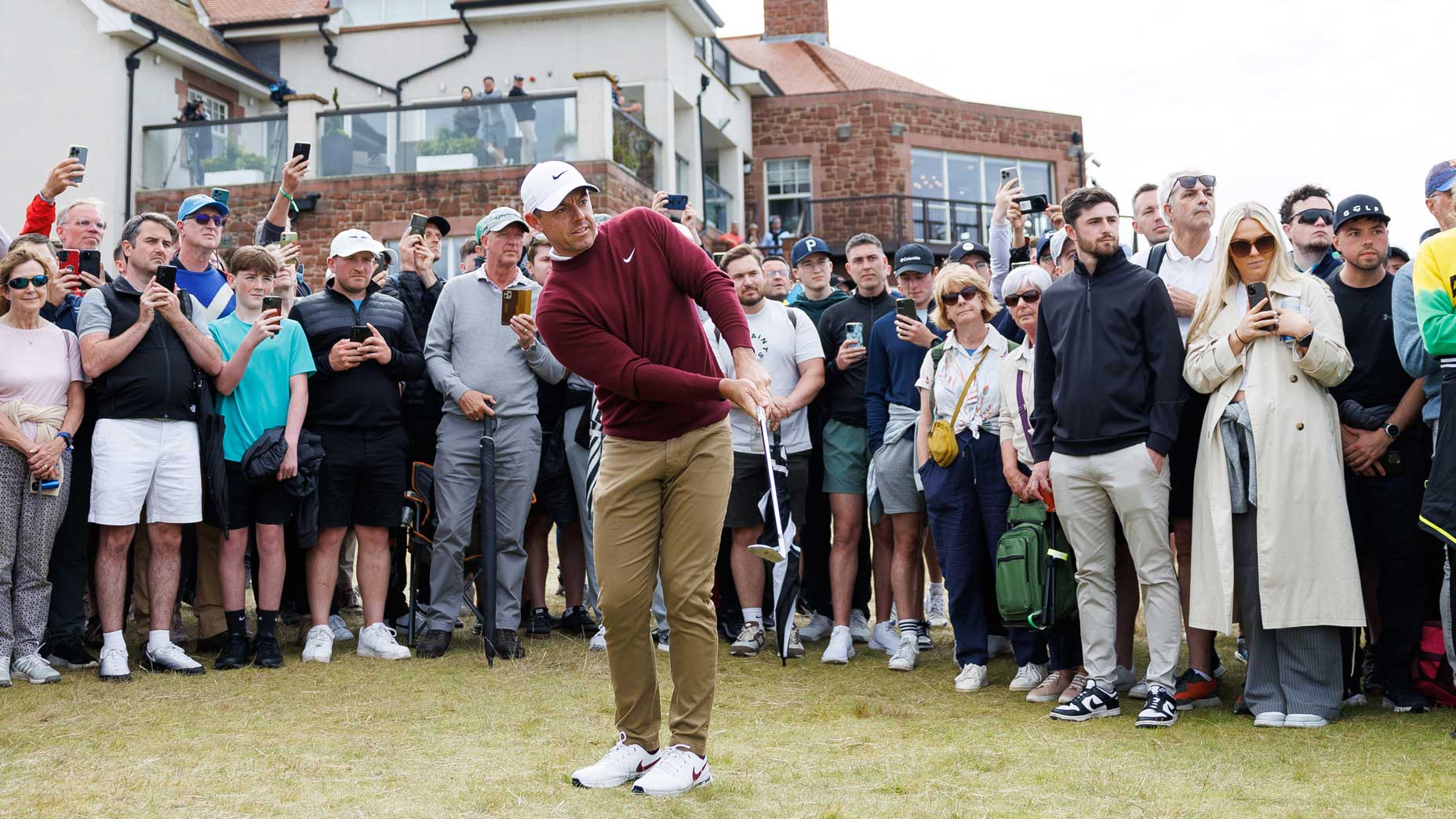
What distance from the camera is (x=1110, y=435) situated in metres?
5.46

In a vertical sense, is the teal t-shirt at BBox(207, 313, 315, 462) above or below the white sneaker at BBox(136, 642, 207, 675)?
above

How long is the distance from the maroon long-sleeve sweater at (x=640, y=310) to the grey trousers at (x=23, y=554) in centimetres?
332

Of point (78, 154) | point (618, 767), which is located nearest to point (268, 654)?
point (78, 154)

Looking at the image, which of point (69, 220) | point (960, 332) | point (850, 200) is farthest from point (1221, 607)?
point (850, 200)

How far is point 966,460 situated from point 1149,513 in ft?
3.98

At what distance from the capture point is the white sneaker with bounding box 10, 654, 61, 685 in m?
6.22

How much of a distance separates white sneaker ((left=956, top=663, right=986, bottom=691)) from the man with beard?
0.70m

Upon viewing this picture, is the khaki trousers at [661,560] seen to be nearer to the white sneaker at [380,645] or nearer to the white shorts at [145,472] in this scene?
the white sneaker at [380,645]

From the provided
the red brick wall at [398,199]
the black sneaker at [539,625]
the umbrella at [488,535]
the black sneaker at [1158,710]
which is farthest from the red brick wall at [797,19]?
the black sneaker at [1158,710]

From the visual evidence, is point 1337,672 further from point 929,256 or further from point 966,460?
point 929,256

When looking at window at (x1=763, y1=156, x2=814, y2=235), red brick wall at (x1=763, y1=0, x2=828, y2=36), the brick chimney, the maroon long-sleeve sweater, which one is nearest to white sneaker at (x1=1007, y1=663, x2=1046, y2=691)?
the maroon long-sleeve sweater

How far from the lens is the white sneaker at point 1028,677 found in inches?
245

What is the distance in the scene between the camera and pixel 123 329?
654 cm

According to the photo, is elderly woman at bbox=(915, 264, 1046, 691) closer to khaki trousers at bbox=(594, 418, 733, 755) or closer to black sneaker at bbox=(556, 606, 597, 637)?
khaki trousers at bbox=(594, 418, 733, 755)
